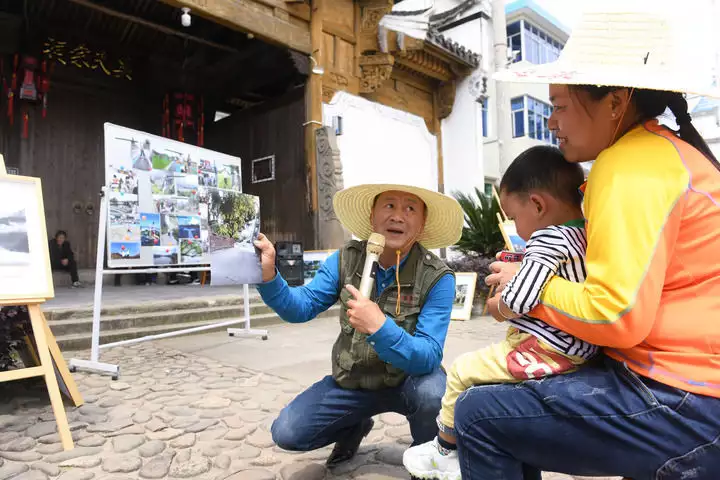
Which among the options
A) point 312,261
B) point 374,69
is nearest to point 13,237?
point 312,261

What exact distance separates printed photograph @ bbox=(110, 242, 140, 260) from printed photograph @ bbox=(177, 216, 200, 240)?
0.45 metres

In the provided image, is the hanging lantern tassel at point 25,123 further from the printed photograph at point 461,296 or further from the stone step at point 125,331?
the printed photograph at point 461,296

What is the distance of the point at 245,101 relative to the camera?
35.3ft

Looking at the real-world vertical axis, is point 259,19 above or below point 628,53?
above

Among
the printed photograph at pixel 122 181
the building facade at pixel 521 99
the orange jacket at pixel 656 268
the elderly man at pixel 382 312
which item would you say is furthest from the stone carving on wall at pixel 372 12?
the building facade at pixel 521 99

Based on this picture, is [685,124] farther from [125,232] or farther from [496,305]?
[125,232]

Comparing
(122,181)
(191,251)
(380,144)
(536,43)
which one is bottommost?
(191,251)

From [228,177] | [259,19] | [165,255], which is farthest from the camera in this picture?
[259,19]

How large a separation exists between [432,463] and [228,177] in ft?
14.1

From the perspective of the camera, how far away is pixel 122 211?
4188mm

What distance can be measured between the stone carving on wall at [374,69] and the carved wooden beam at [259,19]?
3.99ft

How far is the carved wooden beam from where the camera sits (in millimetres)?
6391

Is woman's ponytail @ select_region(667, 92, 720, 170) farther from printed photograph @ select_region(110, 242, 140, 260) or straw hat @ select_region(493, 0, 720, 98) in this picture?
printed photograph @ select_region(110, 242, 140, 260)

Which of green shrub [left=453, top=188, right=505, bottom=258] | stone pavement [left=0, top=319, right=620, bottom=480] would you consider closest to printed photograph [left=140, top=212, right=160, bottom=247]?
stone pavement [left=0, top=319, right=620, bottom=480]
